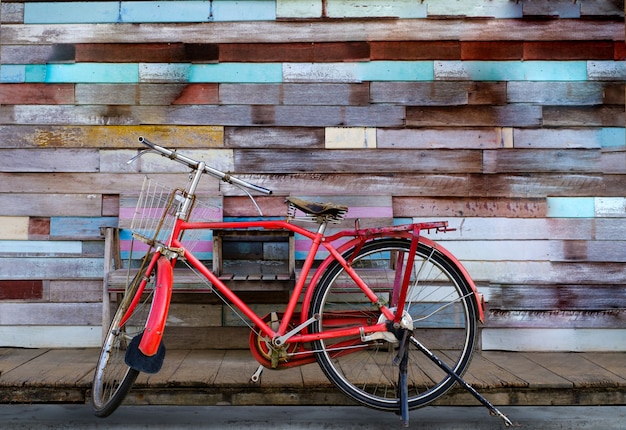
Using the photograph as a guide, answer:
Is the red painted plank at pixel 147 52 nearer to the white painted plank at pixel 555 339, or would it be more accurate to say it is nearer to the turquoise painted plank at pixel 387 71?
the turquoise painted plank at pixel 387 71

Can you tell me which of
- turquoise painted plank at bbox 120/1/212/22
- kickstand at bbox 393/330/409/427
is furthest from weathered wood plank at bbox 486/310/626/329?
turquoise painted plank at bbox 120/1/212/22

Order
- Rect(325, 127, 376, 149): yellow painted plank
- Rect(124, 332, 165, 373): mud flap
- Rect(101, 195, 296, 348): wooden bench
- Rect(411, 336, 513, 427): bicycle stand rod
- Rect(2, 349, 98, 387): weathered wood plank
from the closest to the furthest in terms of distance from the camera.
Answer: Rect(124, 332, 165, 373): mud flap, Rect(411, 336, 513, 427): bicycle stand rod, Rect(2, 349, 98, 387): weathered wood plank, Rect(101, 195, 296, 348): wooden bench, Rect(325, 127, 376, 149): yellow painted plank

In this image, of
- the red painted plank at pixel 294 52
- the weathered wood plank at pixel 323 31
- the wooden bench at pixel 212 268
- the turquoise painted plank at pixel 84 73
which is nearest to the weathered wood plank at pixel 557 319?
the wooden bench at pixel 212 268

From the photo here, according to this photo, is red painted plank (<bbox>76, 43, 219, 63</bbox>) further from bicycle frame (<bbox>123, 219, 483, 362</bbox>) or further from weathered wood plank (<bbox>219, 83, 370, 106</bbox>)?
bicycle frame (<bbox>123, 219, 483, 362</bbox>)

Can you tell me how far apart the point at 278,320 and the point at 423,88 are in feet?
6.18

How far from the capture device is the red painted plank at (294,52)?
372 cm

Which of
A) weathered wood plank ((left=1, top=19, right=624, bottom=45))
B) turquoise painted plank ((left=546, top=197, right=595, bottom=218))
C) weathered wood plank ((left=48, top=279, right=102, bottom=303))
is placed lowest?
weathered wood plank ((left=48, top=279, right=102, bottom=303))

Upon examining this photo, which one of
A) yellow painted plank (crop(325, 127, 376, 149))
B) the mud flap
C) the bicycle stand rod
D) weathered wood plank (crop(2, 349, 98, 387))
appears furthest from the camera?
yellow painted plank (crop(325, 127, 376, 149))

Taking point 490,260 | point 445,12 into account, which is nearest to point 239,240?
point 490,260

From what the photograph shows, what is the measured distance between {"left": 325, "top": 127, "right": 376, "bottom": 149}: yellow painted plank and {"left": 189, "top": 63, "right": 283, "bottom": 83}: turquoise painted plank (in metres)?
0.49

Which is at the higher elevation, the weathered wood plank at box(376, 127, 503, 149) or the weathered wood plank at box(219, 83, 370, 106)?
the weathered wood plank at box(219, 83, 370, 106)

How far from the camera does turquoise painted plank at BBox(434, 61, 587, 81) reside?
12.3 ft

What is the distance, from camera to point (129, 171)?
3.70 metres

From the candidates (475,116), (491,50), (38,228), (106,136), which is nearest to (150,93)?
(106,136)
